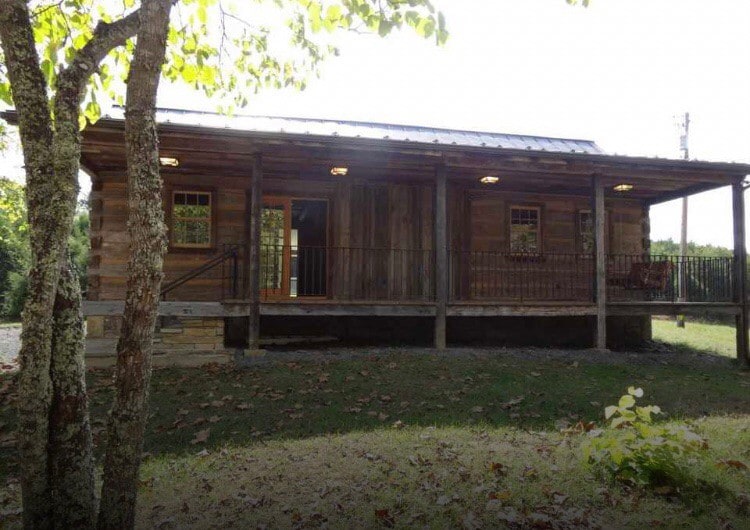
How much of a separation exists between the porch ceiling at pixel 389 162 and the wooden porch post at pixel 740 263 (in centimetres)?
40

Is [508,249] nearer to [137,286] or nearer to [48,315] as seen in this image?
[137,286]

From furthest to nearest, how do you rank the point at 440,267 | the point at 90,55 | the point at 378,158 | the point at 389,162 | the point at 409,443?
the point at 389,162
the point at 440,267
the point at 378,158
the point at 409,443
the point at 90,55

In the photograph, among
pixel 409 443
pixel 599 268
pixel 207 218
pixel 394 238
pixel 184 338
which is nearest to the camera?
pixel 409 443

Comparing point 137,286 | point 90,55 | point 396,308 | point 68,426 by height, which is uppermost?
point 90,55

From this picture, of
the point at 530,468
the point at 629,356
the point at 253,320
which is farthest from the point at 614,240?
the point at 530,468

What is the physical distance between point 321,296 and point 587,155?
6294mm

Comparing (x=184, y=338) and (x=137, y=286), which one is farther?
(x=184, y=338)

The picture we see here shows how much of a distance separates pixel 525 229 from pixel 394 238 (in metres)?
3.40

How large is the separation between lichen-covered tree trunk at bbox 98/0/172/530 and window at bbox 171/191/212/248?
856cm

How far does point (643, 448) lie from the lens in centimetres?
387

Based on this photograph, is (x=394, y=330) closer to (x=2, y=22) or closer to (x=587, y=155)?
(x=587, y=155)

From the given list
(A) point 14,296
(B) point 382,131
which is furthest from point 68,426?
(A) point 14,296

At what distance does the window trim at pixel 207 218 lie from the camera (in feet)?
36.3

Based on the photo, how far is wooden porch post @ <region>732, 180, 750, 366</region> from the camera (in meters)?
10.9
